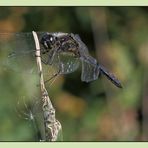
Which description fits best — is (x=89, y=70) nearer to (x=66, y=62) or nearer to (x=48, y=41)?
(x=66, y=62)

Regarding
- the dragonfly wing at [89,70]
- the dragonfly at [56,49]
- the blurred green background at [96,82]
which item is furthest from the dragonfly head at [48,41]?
the blurred green background at [96,82]

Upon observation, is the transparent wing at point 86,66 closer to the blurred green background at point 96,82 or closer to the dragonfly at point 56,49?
the dragonfly at point 56,49

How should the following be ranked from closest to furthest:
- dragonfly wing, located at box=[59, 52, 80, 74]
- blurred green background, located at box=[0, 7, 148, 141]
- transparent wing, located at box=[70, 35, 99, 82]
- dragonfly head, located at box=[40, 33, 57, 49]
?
dragonfly head, located at box=[40, 33, 57, 49] < dragonfly wing, located at box=[59, 52, 80, 74] < transparent wing, located at box=[70, 35, 99, 82] < blurred green background, located at box=[0, 7, 148, 141]

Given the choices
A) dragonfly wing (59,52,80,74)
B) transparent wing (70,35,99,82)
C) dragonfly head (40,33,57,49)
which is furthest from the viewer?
transparent wing (70,35,99,82)

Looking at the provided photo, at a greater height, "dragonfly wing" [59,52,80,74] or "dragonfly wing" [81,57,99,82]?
"dragonfly wing" [59,52,80,74]

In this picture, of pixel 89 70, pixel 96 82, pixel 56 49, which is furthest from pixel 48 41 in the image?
pixel 96 82

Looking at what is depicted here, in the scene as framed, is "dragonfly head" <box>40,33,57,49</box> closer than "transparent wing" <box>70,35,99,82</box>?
Yes

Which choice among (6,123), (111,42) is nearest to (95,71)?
(6,123)

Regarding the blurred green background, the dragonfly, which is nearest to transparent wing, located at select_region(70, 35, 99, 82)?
the dragonfly

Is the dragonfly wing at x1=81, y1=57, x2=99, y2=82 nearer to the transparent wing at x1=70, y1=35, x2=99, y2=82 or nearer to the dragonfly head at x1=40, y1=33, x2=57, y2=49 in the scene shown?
the transparent wing at x1=70, y1=35, x2=99, y2=82
